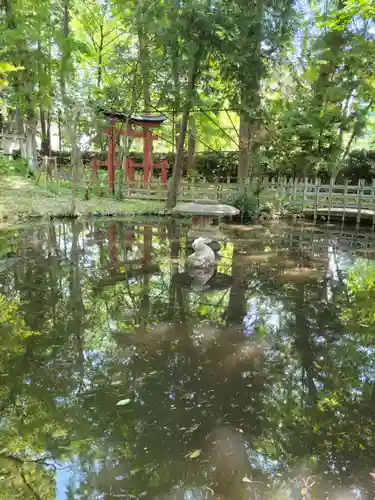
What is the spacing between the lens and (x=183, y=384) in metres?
3.72

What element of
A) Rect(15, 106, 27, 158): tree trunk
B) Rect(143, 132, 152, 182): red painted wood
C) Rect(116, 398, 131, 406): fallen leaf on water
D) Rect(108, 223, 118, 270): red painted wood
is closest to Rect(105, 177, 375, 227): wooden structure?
Rect(143, 132, 152, 182): red painted wood

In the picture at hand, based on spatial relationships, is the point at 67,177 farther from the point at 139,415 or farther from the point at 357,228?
the point at 139,415

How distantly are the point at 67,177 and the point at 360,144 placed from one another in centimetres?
1713

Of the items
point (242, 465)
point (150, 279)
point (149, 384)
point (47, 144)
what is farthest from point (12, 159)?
point (242, 465)

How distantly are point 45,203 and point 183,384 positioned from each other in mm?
12605

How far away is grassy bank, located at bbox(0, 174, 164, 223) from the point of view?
13.4 meters

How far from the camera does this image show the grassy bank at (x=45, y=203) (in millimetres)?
13382

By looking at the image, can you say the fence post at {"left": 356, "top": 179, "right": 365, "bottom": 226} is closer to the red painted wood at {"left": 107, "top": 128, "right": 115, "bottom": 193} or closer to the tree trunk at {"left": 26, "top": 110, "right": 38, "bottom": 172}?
the red painted wood at {"left": 107, "top": 128, "right": 115, "bottom": 193}

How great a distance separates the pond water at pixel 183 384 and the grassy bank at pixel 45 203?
6.02m

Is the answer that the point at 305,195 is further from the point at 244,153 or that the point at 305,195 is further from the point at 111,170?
the point at 111,170

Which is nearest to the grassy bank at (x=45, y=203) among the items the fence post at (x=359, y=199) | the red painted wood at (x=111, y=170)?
the red painted wood at (x=111, y=170)

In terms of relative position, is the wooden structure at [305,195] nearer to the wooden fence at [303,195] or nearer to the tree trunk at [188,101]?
the wooden fence at [303,195]

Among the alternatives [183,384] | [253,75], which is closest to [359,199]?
[253,75]

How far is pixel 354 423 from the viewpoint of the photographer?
129 inches
